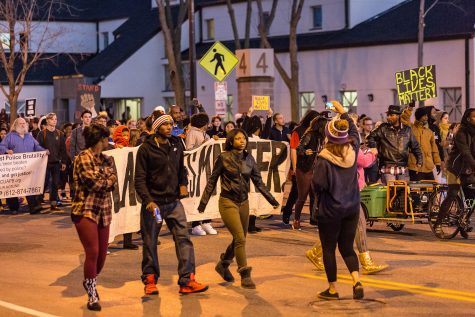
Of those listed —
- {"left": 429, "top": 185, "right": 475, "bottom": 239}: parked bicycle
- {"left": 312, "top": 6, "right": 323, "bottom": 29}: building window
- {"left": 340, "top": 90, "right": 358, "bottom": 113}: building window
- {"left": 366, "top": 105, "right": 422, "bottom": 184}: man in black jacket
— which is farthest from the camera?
{"left": 312, "top": 6, "right": 323, "bottom": 29}: building window

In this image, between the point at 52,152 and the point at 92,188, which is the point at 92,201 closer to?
the point at 92,188

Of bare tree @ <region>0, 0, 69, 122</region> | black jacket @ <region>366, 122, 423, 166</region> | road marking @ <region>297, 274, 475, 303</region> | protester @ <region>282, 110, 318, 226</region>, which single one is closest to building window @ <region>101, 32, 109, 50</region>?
bare tree @ <region>0, 0, 69, 122</region>

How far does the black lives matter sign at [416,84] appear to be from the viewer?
2681cm

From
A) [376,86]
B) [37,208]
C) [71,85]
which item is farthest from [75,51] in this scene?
[37,208]

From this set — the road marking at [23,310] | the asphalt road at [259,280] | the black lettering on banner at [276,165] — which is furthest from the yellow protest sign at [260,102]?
the road marking at [23,310]

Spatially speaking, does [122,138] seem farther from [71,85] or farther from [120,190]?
[71,85]

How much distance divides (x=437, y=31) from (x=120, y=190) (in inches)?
1349

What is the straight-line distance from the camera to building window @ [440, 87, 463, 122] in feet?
158

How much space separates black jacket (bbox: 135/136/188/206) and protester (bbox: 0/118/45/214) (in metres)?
10.3

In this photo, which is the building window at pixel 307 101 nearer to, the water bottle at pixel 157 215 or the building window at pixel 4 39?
the building window at pixel 4 39

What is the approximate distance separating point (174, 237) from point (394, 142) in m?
6.20

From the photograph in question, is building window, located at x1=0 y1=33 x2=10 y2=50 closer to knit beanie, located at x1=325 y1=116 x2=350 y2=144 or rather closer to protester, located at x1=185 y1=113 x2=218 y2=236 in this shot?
protester, located at x1=185 y1=113 x2=218 y2=236

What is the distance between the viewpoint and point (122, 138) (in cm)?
1942

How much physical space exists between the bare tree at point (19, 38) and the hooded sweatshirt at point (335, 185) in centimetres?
2951
